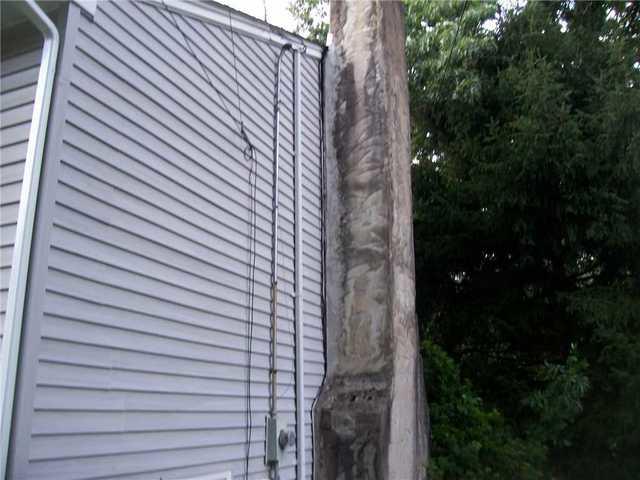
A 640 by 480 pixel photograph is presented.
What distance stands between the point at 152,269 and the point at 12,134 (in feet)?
3.64

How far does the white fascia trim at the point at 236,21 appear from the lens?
462 centimetres

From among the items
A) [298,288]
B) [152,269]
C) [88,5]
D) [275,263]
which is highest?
[88,5]

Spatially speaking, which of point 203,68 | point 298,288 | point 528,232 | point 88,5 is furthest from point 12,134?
point 528,232

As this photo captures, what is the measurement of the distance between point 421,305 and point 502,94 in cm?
342

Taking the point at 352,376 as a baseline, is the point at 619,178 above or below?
above

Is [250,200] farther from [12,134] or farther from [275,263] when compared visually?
[12,134]

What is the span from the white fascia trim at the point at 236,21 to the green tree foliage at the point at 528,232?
132 inches

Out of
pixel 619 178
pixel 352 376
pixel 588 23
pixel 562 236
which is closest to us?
pixel 352 376

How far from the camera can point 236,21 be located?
17.6ft

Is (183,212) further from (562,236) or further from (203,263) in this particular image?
(562,236)

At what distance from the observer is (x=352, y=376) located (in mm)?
6039

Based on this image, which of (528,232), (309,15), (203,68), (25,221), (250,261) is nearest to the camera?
(25,221)

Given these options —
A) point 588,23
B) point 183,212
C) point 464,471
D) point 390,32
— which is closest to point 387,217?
point 390,32

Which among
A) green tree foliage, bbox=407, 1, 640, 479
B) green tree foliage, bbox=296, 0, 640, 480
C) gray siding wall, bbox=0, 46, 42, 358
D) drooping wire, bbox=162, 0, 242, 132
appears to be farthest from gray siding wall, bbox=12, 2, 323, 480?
green tree foliage, bbox=407, 1, 640, 479
